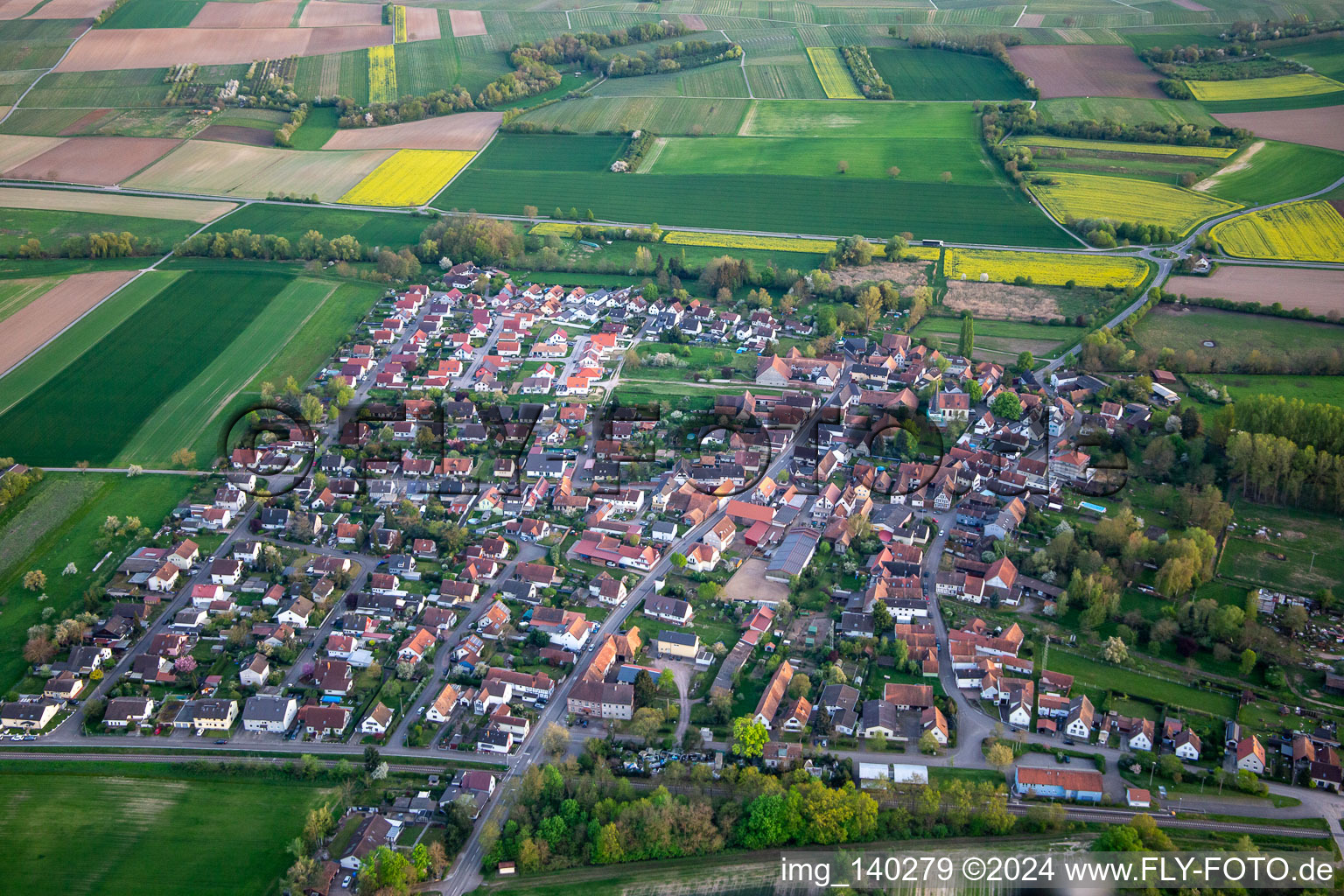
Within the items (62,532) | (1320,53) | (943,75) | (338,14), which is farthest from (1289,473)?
(338,14)

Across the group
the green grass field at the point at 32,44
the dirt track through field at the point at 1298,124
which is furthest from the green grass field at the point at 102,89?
the dirt track through field at the point at 1298,124

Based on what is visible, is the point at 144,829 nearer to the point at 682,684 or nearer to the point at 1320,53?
the point at 682,684

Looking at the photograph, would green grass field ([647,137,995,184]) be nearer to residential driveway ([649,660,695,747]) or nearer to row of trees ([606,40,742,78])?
row of trees ([606,40,742,78])

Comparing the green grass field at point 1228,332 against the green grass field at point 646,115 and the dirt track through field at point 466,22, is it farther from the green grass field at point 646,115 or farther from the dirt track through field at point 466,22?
the dirt track through field at point 466,22

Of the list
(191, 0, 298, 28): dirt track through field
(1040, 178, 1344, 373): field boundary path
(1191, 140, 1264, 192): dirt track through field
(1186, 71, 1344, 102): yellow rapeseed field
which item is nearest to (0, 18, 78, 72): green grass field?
(191, 0, 298, 28): dirt track through field

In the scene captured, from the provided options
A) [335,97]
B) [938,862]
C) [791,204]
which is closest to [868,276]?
[791,204]

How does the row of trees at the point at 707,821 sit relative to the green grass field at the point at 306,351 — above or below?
below
